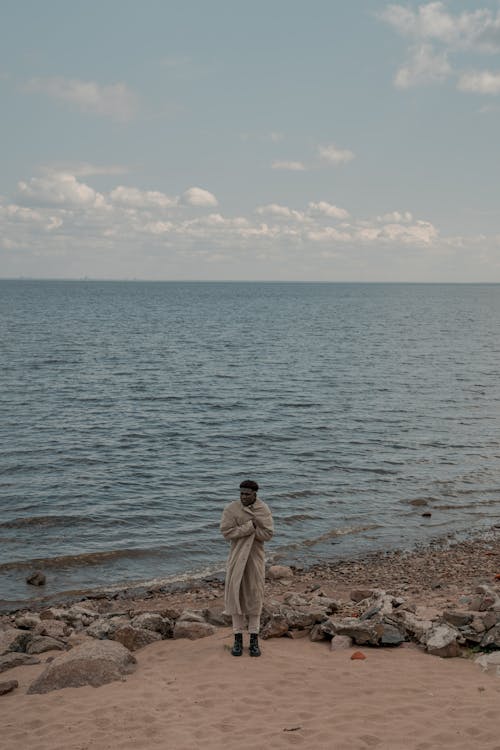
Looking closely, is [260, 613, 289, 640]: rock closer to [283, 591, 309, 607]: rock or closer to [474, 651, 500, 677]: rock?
[283, 591, 309, 607]: rock

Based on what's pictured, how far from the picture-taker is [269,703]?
865 centimetres

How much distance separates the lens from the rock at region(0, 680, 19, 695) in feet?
30.9

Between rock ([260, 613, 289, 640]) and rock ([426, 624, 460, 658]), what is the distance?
2.16 m

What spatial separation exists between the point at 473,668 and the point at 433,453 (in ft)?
59.5

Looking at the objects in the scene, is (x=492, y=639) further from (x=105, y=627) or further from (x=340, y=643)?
(x=105, y=627)

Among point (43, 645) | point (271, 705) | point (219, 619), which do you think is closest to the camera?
point (271, 705)

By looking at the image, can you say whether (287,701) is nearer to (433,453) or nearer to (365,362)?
(433,453)

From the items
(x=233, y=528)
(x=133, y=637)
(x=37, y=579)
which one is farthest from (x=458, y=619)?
(x=37, y=579)

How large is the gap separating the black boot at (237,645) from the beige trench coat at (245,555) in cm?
37

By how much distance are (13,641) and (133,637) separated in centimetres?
203

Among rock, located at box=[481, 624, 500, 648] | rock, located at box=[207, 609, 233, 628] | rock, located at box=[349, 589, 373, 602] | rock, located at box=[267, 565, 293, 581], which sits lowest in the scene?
rock, located at box=[267, 565, 293, 581]

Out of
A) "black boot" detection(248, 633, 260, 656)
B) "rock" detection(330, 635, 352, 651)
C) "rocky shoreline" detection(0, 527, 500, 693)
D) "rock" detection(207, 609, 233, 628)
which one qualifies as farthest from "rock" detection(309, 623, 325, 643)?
"rock" detection(207, 609, 233, 628)

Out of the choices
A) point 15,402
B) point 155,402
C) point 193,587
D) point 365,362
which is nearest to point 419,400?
point 155,402

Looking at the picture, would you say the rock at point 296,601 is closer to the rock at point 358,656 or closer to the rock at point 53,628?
the rock at point 358,656
